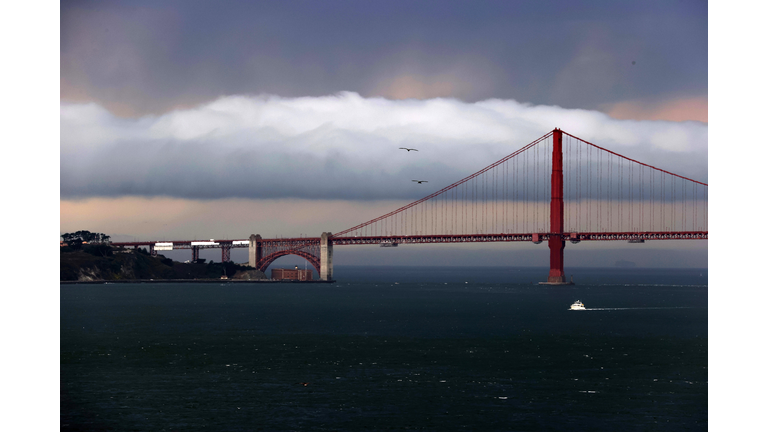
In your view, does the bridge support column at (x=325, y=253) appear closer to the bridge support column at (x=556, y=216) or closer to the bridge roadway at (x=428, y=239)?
the bridge roadway at (x=428, y=239)

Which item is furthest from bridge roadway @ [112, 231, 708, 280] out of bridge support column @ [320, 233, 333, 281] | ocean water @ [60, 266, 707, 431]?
ocean water @ [60, 266, 707, 431]

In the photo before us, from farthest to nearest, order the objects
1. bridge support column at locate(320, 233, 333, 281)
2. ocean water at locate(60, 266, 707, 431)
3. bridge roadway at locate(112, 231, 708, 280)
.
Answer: bridge support column at locate(320, 233, 333, 281), bridge roadway at locate(112, 231, 708, 280), ocean water at locate(60, 266, 707, 431)

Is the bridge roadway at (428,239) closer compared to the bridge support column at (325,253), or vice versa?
the bridge roadway at (428,239)

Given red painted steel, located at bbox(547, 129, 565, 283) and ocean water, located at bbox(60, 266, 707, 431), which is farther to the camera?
red painted steel, located at bbox(547, 129, 565, 283)

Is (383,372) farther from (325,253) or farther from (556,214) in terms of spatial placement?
(325,253)

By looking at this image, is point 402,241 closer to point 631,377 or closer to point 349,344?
point 349,344

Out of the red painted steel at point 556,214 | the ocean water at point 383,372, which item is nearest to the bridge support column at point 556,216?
the red painted steel at point 556,214

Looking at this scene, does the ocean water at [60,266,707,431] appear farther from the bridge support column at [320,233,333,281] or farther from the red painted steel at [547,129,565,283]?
the bridge support column at [320,233,333,281]
